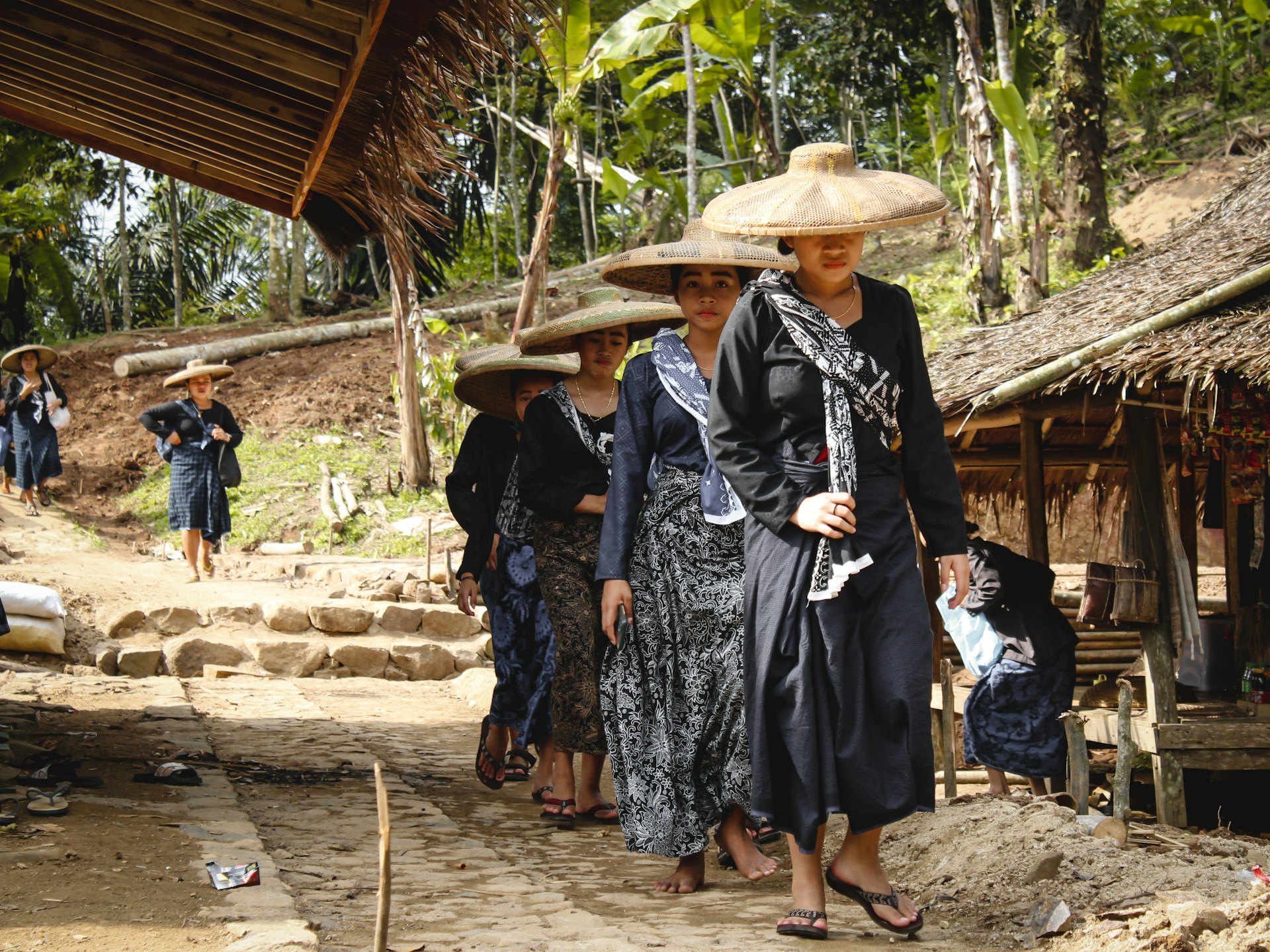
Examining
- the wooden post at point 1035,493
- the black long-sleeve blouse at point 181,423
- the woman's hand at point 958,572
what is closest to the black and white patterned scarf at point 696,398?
the woman's hand at point 958,572

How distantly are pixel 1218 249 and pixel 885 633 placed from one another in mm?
4755

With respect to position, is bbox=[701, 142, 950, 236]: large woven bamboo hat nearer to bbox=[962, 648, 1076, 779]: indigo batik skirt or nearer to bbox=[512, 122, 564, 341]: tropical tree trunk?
bbox=[962, 648, 1076, 779]: indigo batik skirt

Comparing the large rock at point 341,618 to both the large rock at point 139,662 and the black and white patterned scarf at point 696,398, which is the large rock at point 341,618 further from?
the black and white patterned scarf at point 696,398

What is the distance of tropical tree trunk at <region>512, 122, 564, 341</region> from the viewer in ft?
35.1

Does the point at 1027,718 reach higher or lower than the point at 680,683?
lower

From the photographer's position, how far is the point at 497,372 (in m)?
5.80

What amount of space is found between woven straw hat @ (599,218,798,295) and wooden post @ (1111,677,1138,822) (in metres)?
2.27

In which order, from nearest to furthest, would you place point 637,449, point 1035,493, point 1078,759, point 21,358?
point 637,449 → point 1078,759 → point 1035,493 → point 21,358

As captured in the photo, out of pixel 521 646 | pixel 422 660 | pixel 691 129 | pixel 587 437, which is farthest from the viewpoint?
pixel 691 129

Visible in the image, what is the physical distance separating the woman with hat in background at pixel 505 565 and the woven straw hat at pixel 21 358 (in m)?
8.03

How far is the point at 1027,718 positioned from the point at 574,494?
289 centimetres

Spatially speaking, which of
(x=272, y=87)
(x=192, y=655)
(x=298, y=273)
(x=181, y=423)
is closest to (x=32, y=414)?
(x=181, y=423)

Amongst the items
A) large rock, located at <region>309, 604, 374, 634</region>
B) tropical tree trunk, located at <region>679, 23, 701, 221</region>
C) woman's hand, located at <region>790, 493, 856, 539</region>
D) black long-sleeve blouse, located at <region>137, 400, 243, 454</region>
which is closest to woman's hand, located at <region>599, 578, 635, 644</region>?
woman's hand, located at <region>790, 493, 856, 539</region>

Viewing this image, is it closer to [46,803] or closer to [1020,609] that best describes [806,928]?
[46,803]
